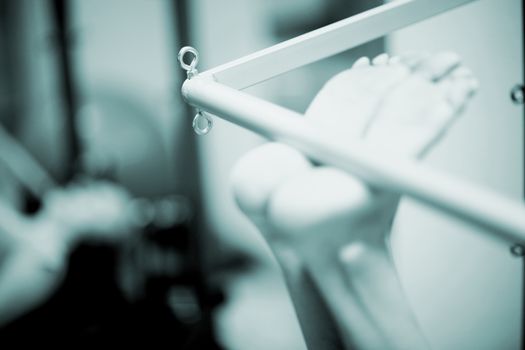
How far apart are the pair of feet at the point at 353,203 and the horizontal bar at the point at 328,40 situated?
37 mm

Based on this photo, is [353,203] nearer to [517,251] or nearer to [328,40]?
[328,40]

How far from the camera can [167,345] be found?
119 centimetres

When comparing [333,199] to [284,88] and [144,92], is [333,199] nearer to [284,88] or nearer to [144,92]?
[284,88]

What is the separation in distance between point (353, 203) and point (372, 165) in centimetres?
4

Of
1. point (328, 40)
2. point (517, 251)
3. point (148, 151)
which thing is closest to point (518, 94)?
point (517, 251)

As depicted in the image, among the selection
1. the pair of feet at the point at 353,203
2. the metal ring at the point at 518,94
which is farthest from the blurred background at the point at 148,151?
the pair of feet at the point at 353,203

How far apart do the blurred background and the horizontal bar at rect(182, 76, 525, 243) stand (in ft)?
2.06

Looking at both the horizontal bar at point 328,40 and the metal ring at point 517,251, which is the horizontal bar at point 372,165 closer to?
the horizontal bar at point 328,40

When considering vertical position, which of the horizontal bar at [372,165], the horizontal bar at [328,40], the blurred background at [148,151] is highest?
the horizontal bar at [328,40]

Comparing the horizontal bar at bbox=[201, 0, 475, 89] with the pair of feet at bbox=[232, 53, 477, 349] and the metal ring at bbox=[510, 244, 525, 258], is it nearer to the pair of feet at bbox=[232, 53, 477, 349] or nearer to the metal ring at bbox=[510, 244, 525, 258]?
the pair of feet at bbox=[232, 53, 477, 349]

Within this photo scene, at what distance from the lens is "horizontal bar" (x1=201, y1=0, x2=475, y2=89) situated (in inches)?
14.1

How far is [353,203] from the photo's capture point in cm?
31

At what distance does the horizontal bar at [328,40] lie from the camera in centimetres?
36

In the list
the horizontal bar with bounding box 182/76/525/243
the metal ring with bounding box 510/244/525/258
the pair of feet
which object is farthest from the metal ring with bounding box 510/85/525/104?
the horizontal bar with bounding box 182/76/525/243
